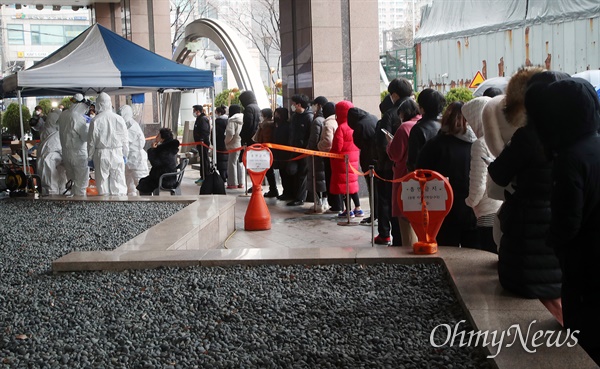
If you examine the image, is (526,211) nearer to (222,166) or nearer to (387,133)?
(387,133)

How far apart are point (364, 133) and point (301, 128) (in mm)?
2655

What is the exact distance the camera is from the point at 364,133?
355 inches

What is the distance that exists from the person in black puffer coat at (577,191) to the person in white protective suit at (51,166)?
999 cm

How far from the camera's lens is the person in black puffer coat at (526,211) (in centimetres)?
393

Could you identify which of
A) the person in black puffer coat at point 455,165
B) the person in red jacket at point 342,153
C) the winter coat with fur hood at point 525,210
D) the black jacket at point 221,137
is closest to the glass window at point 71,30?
the black jacket at point 221,137

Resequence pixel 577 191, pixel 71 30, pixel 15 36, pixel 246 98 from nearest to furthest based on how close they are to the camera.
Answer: pixel 577 191 → pixel 246 98 → pixel 15 36 → pixel 71 30

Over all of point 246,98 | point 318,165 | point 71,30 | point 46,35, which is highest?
point 71,30

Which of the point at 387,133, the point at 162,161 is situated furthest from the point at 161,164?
the point at 387,133

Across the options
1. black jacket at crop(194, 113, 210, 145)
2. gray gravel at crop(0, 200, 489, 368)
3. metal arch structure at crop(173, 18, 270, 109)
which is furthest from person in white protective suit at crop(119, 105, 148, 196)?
metal arch structure at crop(173, 18, 270, 109)

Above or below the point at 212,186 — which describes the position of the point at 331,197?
below

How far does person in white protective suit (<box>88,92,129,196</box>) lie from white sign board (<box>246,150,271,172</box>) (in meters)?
2.50

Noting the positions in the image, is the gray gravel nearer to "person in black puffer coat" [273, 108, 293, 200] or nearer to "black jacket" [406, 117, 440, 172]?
"black jacket" [406, 117, 440, 172]

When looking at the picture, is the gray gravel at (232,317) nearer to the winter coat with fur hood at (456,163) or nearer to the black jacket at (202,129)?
the winter coat with fur hood at (456,163)

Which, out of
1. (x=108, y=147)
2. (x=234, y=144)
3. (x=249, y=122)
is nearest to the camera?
(x=108, y=147)
